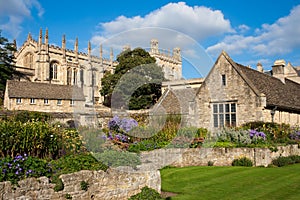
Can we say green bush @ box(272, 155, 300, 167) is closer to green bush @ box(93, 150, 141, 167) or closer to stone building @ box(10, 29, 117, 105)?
green bush @ box(93, 150, 141, 167)

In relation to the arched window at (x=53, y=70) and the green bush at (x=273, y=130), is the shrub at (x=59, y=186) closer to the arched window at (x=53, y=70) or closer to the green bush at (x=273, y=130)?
the green bush at (x=273, y=130)

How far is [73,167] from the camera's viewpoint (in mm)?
9133

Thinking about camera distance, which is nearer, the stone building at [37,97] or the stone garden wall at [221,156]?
the stone garden wall at [221,156]

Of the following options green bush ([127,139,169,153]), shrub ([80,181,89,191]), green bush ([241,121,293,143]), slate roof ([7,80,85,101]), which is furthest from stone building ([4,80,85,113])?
shrub ([80,181,89,191])

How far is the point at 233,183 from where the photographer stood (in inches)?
463

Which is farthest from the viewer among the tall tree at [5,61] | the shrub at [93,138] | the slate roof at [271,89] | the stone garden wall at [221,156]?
the tall tree at [5,61]

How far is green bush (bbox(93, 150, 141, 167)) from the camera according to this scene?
9.88m

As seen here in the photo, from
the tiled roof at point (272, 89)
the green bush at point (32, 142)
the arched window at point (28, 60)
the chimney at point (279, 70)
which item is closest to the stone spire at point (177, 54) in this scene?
the green bush at point (32, 142)

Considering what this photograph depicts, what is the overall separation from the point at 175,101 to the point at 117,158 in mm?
19689

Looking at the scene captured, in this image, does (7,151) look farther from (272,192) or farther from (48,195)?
(272,192)

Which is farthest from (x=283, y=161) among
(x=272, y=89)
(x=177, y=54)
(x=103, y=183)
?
(x=103, y=183)

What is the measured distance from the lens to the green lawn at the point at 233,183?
10.2 meters

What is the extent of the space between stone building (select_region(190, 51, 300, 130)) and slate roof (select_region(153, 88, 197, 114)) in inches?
37.2

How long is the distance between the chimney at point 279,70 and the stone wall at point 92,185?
977 inches
